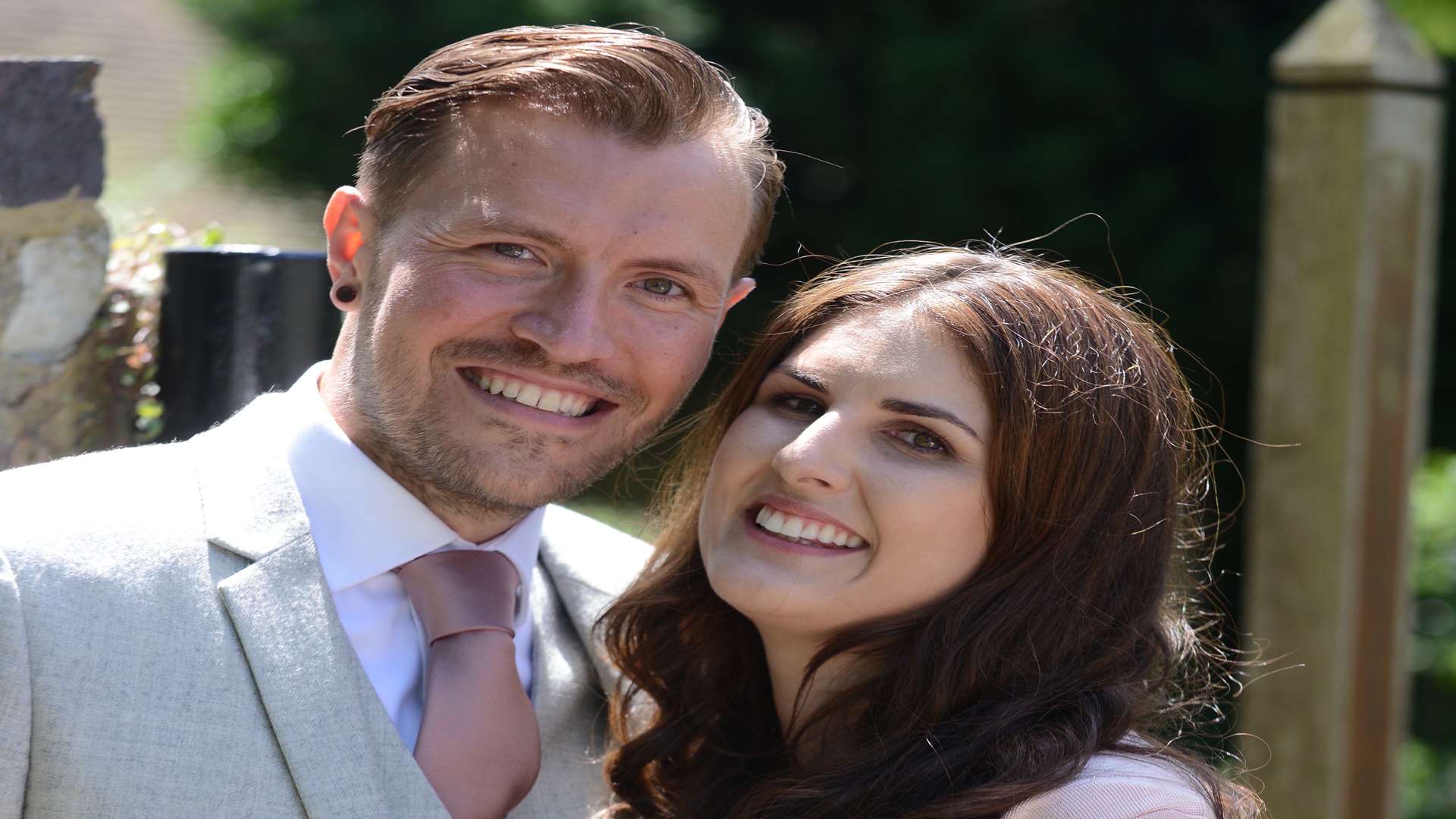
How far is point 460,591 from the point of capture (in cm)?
216

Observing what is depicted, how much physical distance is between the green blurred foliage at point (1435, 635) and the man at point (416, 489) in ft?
16.5

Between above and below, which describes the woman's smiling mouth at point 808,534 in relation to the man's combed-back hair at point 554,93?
below

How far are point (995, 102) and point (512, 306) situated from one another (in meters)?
3.88

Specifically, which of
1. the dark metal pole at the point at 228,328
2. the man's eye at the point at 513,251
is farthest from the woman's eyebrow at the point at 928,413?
the dark metal pole at the point at 228,328

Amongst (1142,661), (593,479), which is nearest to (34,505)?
(593,479)

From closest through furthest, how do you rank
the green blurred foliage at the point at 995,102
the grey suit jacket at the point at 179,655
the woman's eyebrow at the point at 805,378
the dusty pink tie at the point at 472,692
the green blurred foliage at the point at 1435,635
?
the grey suit jacket at the point at 179,655, the dusty pink tie at the point at 472,692, the woman's eyebrow at the point at 805,378, the green blurred foliage at the point at 995,102, the green blurred foliage at the point at 1435,635

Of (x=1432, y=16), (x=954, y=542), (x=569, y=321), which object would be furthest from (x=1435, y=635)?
(x=569, y=321)

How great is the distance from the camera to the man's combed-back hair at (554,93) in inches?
86.4

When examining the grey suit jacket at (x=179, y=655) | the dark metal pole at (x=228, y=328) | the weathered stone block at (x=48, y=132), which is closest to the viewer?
the grey suit jacket at (x=179, y=655)

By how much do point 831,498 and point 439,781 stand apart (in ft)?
2.20

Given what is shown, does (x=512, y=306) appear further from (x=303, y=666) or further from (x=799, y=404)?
(x=303, y=666)

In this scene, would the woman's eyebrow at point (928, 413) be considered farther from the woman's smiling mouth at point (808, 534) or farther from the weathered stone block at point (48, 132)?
the weathered stone block at point (48, 132)

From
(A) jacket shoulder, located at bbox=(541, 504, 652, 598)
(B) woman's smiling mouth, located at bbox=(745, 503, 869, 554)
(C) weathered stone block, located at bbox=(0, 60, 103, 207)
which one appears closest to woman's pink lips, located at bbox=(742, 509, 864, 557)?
(B) woman's smiling mouth, located at bbox=(745, 503, 869, 554)

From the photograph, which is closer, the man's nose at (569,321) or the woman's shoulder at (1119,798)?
the woman's shoulder at (1119,798)
